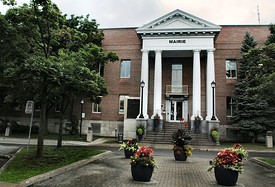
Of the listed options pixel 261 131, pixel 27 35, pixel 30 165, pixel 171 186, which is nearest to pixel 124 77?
pixel 261 131

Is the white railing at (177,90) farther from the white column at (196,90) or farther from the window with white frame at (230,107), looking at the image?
the window with white frame at (230,107)

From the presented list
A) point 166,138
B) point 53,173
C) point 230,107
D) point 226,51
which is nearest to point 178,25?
point 226,51

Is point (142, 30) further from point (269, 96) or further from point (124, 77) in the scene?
point (269, 96)

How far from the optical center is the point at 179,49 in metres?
26.4

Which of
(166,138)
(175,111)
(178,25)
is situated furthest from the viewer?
(175,111)

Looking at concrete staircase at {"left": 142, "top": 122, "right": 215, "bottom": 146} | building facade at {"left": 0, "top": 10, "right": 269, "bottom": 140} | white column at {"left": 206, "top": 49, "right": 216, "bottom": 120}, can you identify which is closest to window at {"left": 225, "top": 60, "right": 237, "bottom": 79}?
building facade at {"left": 0, "top": 10, "right": 269, "bottom": 140}

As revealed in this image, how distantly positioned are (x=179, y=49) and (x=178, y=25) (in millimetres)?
2813

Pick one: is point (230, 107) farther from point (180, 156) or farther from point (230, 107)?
point (180, 156)

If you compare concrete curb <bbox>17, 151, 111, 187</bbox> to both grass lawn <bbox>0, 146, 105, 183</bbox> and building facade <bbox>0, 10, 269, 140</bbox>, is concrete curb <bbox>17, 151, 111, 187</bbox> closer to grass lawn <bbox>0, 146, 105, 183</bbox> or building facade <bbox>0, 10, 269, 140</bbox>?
grass lawn <bbox>0, 146, 105, 183</bbox>

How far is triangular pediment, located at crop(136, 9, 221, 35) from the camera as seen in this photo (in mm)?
25956

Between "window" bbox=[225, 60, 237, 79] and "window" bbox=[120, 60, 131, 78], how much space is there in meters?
12.2

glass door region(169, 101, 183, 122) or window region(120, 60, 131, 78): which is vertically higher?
window region(120, 60, 131, 78)

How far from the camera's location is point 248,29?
2969cm

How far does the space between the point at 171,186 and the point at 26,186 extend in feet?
14.2
